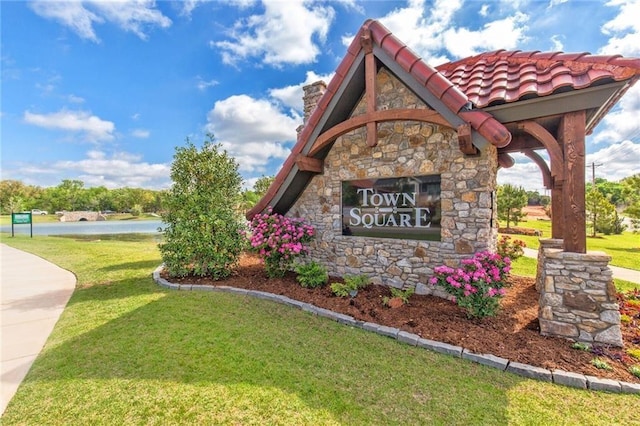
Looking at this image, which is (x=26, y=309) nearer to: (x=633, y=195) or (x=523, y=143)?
(x=523, y=143)

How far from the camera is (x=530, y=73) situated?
5.27 metres

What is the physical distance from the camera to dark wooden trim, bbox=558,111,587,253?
4.49 m

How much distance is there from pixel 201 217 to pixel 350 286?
15.2 ft

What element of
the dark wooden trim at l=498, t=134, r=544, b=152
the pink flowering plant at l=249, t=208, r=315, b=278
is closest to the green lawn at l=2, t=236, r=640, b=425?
the pink flowering plant at l=249, t=208, r=315, b=278

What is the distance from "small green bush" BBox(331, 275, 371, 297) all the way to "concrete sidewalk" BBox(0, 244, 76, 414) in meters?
5.19

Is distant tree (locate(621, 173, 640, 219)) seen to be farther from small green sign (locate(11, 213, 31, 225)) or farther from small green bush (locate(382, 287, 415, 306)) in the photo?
small green sign (locate(11, 213, 31, 225))

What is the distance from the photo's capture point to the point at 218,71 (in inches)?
536

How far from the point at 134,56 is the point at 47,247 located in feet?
38.5

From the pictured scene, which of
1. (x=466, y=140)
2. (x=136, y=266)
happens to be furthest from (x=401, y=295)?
(x=136, y=266)

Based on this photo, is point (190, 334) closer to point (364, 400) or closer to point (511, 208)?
point (364, 400)

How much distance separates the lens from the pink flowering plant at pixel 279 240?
302 inches

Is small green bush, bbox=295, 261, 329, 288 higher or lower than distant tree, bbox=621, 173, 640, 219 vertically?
lower

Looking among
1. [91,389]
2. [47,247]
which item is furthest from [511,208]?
[47,247]

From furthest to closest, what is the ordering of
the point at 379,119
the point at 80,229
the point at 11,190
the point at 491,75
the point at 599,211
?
the point at 11,190, the point at 80,229, the point at 599,211, the point at 379,119, the point at 491,75
